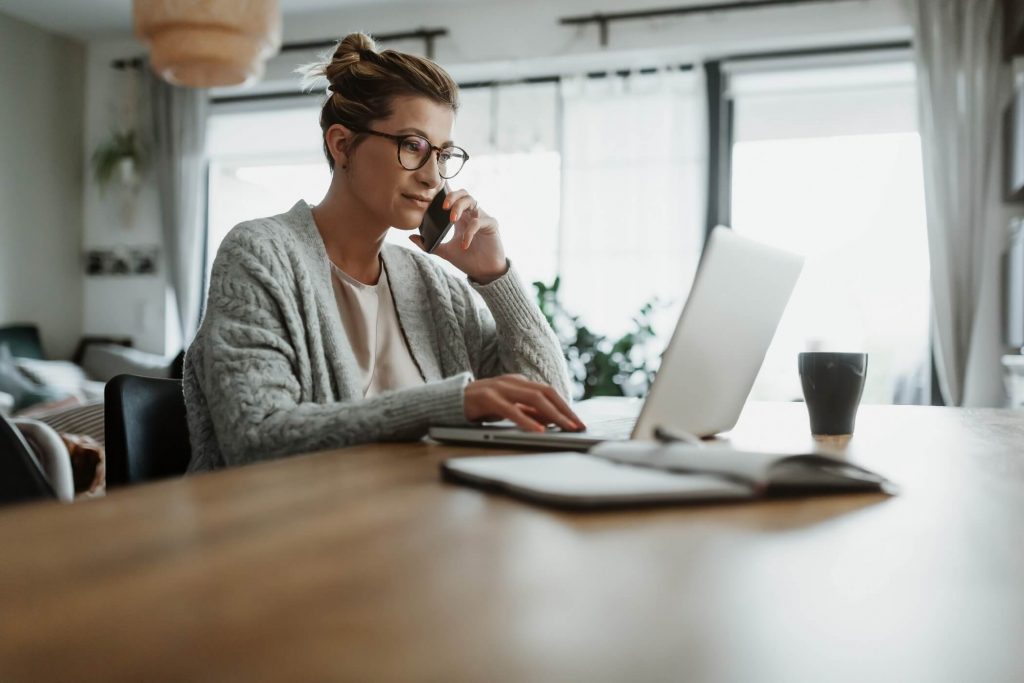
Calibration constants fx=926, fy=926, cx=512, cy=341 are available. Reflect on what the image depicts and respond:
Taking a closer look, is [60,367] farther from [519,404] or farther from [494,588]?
[494,588]

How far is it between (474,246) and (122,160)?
4.59m

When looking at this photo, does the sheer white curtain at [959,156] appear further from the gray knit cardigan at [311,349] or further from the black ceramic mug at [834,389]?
the black ceramic mug at [834,389]

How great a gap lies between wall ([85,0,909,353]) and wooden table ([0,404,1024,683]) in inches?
170

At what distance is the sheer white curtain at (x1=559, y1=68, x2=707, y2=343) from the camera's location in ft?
15.3

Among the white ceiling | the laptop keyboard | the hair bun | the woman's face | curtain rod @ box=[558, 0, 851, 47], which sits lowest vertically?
the laptop keyboard

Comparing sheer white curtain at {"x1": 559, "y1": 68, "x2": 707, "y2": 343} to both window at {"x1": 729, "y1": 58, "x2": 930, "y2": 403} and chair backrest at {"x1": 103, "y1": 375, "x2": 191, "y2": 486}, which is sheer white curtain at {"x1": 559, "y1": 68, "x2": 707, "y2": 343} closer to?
window at {"x1": 729, "y1": 58, "x2": 930, "y2": 403}

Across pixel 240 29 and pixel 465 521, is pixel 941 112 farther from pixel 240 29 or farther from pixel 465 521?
pixel 465 521

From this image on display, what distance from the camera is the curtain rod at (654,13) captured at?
4495 millimetres

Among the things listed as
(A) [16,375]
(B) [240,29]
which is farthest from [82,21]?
(B) [240,29]

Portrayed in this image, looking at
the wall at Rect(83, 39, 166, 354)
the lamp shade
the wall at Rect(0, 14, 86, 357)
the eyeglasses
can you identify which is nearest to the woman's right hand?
the eyeglasses

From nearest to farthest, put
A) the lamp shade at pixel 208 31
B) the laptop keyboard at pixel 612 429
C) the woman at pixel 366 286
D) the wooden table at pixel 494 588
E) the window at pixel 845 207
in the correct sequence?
the wooden table at pixel 494 588, the laptop keyboard at pixel 612 429, the woman at pixel 366 286, the lamp shade at pixel 208 31, the window at pixel 845 207

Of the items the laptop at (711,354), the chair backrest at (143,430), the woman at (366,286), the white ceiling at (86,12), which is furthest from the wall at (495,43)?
the chair backrest at (143,430)

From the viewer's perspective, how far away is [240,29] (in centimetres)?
281

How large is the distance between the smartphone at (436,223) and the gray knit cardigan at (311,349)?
97 millimetres
